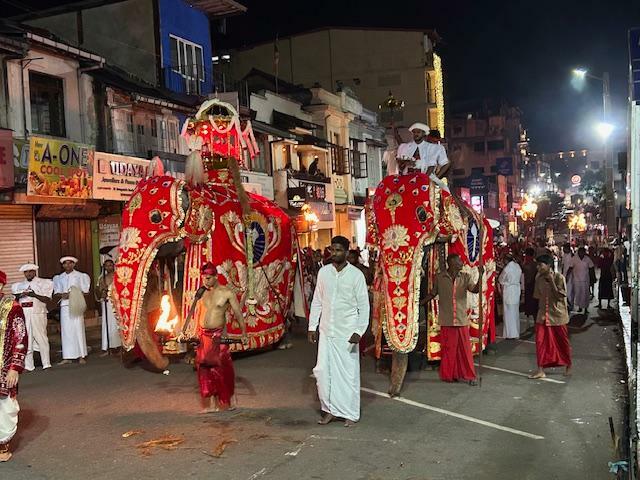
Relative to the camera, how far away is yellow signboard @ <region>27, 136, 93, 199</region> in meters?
13.3

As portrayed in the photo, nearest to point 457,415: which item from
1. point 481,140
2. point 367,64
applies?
point 367,64

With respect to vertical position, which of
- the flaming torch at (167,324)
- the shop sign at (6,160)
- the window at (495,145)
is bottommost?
the flaming torch at (167,324)

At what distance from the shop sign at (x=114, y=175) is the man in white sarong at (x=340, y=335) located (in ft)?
26.8

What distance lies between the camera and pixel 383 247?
29.0 ft

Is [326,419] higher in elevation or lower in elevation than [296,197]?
lower

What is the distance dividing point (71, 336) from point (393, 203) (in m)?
5.90

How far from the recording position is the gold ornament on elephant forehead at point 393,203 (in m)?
8.90

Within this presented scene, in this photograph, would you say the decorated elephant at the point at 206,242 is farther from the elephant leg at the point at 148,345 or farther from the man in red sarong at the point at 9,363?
the man in red sarong at the point at 9,363

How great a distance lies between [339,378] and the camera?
754cm

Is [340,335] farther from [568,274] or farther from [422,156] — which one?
[568,274]

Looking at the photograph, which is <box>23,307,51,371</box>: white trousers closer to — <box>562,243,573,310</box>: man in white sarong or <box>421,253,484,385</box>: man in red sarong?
<box>421,253,484,385</box>: man in red sarong

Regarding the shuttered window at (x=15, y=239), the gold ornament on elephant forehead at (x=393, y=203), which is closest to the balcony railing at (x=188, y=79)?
the shuttered window at (x=15, y=239)

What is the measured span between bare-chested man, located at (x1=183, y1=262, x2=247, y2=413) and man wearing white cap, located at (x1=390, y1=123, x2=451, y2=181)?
3.14 meters

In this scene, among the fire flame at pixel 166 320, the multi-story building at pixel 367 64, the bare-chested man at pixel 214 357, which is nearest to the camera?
the bare-chested man at pixel 214 357
